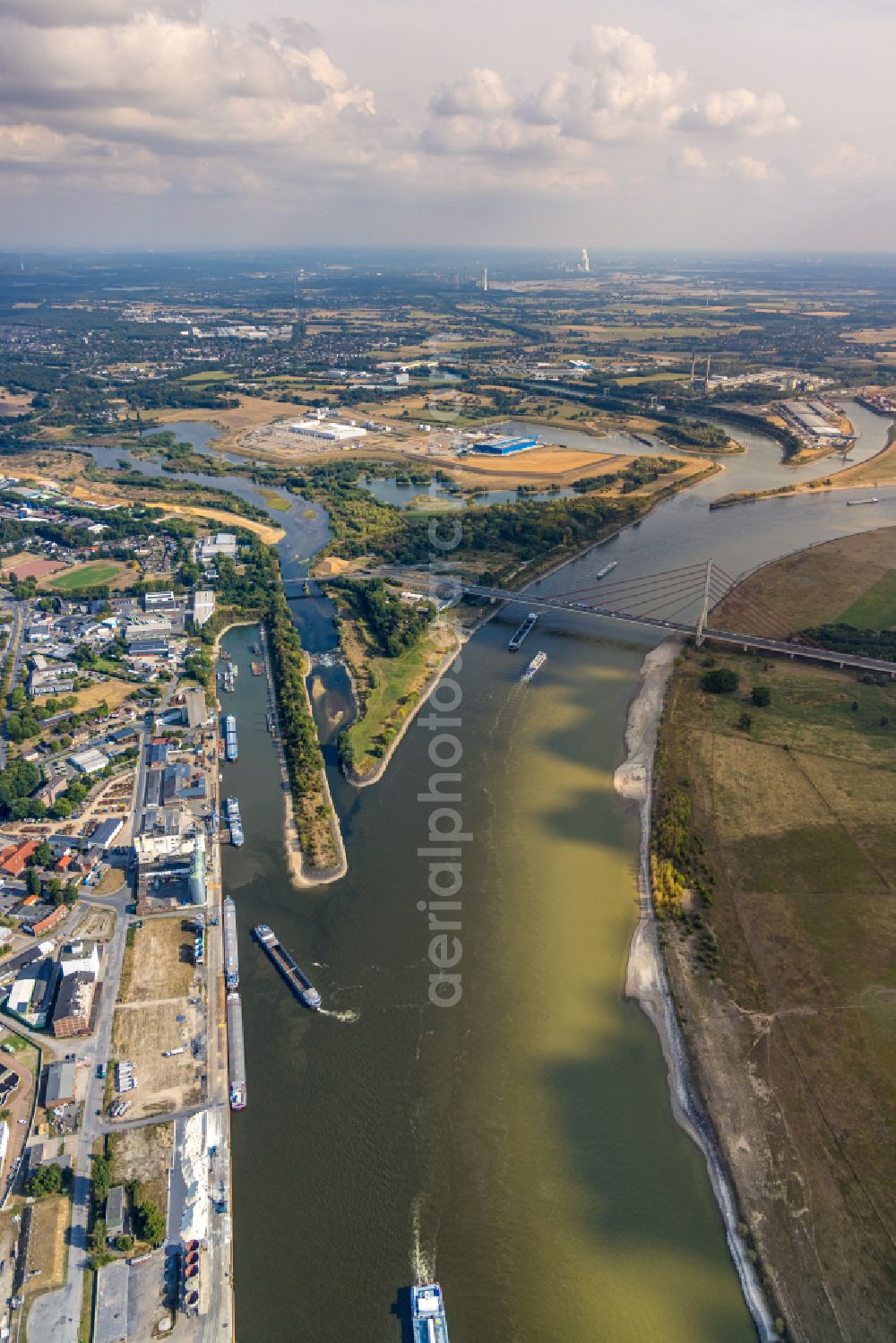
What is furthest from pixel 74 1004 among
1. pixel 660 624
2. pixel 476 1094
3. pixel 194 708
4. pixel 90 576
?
pixel 90 576

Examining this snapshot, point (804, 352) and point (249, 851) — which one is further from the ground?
point (804, 352)

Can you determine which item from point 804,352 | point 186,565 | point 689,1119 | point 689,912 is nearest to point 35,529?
point 186,565

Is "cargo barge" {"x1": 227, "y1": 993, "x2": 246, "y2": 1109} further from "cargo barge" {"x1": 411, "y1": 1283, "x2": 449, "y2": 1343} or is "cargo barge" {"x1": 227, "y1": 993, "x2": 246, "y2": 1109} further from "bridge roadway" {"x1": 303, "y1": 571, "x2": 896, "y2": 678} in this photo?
"bridge roadway" {"x1": 303, "y1": 571, "x2": 896, "y2": 678}

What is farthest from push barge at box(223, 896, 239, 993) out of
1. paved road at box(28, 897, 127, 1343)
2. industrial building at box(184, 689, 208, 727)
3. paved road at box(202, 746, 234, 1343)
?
industrial building at box(184, 689, 208, 727)

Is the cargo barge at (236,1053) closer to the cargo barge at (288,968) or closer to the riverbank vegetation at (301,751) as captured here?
the cargo barge at (288,968)

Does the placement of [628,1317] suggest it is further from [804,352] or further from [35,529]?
[804,352]

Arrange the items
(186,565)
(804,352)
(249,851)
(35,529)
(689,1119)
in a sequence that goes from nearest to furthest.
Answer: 1. (689,1119)
2. (249,851)
3. (186,565)
4. (35,529)
5. (804,352)

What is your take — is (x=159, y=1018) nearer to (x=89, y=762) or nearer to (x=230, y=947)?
(x=230, y=947)
